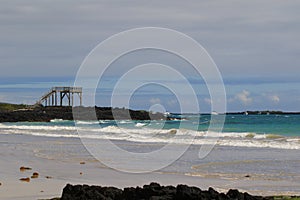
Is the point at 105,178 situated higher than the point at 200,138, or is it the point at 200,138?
the point at 200,138

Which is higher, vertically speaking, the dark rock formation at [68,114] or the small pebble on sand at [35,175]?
the dark rock formation at [68,114]

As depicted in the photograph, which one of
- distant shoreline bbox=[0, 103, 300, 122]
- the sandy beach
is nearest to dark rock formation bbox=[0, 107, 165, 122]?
distant shoreline bbox=[0, 103, 300, 122]

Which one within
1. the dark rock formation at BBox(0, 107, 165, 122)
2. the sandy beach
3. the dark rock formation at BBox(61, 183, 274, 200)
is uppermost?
the dark rock formation at BBox(0, 107, 165, 122)

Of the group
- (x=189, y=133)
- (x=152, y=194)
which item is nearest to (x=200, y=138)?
(x=189, y=133)

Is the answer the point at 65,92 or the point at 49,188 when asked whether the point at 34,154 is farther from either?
the point at 65,92

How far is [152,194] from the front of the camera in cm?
1109

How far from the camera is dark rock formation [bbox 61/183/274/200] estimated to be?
34.4 ft

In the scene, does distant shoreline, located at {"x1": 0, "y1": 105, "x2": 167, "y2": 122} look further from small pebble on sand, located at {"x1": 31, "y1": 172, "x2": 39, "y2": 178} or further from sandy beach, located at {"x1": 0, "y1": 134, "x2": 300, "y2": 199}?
small pebble on sand, located at {"x1": 31, "y1": 172, "x2": 39, "y2": 178}

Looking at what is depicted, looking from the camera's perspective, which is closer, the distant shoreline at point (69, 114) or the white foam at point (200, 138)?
the white foam at point (200, 138)

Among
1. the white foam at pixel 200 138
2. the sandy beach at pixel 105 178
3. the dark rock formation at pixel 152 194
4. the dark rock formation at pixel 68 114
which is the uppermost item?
the dark rock formation at pixel 68 114

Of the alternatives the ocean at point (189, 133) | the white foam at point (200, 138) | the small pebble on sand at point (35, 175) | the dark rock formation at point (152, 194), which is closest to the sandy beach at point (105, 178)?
the small pebble on sand at point (35, 175)

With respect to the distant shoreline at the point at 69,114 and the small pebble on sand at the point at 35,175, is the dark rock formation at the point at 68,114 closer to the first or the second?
the distant shoreline at the point at 69,114

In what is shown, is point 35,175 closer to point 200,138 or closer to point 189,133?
point 200,138

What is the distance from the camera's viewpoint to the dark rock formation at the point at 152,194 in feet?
34.4
